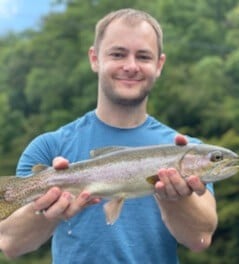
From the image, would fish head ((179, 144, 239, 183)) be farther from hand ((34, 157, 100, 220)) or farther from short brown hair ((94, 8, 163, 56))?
short brown hair ((94, 8, 163, 56))

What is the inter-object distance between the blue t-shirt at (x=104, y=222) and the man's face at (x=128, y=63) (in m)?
0.17

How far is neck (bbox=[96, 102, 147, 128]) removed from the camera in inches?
155

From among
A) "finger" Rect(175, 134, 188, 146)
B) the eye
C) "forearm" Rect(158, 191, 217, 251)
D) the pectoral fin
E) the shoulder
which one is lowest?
"forearm" Rect(158, 191, 217, 251)

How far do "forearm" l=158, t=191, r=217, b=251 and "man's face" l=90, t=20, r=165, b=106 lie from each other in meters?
0.57

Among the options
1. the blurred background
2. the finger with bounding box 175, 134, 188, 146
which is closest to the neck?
the finger with bounding box 175, 134, 188, 146

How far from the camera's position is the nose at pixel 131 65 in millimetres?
3869

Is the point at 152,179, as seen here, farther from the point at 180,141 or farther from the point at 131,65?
the point at 131,65

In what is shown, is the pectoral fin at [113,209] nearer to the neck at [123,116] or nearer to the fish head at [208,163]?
the fish head at [208,163]

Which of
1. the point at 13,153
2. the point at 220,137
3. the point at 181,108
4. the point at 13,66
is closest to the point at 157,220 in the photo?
the point at 220,137

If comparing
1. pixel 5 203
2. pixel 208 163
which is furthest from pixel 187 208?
pixel 5 203

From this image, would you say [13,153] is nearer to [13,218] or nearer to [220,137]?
[220,137]

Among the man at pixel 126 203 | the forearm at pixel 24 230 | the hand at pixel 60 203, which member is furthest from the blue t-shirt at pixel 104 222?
the hand at pixel 60 203

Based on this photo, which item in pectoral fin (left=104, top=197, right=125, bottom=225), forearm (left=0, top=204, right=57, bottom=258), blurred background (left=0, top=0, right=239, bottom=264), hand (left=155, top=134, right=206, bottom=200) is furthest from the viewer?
blurred background (left=0, top=0, right=239, bottom=264)

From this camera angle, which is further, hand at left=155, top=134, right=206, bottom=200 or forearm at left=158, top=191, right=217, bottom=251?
forearm at left=158, top=191, right=217, bottom=251
